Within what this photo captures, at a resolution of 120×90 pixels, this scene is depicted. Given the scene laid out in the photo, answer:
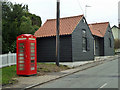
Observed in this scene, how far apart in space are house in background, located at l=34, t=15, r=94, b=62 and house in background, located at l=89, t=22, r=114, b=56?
7.38m

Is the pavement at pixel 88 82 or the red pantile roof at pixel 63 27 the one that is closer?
the pavement at pixel 88 82

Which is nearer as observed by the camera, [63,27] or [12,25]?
[63,27]

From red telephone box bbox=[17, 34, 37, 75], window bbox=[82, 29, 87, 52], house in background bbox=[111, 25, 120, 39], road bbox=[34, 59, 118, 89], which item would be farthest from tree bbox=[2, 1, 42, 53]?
house in background bbox=[111, 25, 120, 39]

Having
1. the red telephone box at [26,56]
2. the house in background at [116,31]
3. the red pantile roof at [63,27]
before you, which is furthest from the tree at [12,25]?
the house in background at [116,31]

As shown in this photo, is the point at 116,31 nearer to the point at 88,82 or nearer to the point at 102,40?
the point at 102,40

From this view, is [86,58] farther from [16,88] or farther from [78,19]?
[16,88]

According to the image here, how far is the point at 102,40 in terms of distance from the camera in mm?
30797

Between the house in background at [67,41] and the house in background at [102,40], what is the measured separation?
738cm

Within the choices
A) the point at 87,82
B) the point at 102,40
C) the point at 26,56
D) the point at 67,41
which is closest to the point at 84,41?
the point at 67,41

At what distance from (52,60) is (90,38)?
6856 mm

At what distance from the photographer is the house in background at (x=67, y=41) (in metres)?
19.0

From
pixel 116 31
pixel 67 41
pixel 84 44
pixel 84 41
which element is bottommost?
pixel 84 44

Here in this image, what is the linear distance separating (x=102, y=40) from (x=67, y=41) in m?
13.4

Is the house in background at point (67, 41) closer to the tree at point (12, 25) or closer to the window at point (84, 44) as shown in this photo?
the window at point (84, 44)
